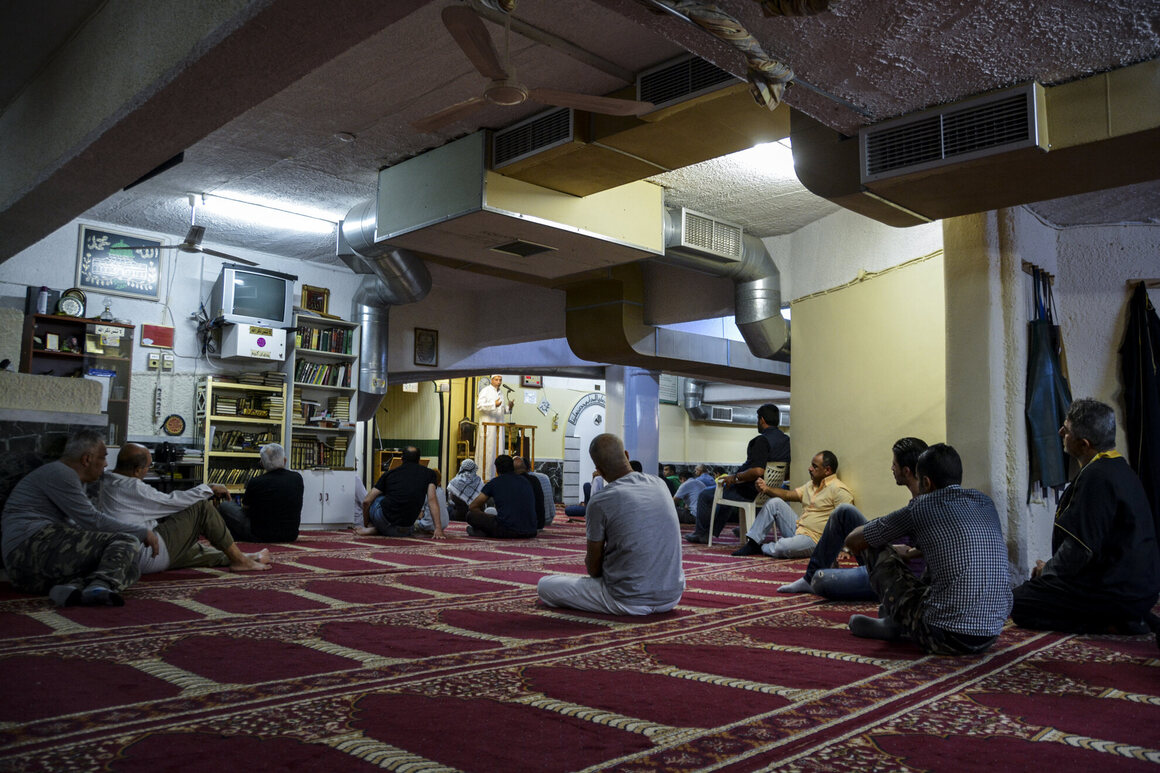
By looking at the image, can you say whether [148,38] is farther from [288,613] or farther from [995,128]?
[995,128]

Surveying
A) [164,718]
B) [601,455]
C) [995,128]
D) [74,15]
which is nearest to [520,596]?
[601,455]

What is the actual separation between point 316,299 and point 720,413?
1361 centimetres

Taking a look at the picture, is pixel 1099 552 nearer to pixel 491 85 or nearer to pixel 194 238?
pixel 491 85

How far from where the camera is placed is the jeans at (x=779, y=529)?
263 inches

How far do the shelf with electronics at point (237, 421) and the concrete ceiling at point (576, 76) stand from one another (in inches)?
60.5

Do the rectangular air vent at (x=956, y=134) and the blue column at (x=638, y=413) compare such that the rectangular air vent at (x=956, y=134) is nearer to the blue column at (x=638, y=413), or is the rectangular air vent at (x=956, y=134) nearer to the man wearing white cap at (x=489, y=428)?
the blue column at (x=638, y=413)

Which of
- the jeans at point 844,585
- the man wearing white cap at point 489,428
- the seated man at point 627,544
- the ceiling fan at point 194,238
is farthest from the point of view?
the man wearing white cap at point 489,428

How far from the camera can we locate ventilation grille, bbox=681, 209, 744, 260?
24.7 ft

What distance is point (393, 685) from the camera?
2.45 meters

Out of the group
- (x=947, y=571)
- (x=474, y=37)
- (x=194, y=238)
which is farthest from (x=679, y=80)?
(x=194, y=238)

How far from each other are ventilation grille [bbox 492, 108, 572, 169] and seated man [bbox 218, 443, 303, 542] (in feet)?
10.5

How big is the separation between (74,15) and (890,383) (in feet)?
17.5

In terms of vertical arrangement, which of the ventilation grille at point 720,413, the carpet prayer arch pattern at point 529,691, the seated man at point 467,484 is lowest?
the carpet prayer arch pattern at point 529,691

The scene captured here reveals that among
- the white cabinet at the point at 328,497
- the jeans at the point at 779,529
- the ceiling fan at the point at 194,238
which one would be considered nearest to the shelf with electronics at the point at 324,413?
the white cabinet at the point at 328,497
